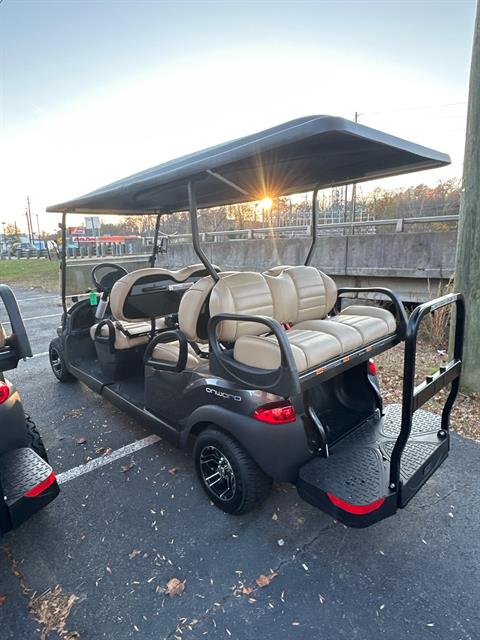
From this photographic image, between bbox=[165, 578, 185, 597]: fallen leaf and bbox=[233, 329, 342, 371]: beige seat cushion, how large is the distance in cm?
108

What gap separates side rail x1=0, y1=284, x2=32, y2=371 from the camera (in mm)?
1688

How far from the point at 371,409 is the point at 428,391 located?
30.9 inches

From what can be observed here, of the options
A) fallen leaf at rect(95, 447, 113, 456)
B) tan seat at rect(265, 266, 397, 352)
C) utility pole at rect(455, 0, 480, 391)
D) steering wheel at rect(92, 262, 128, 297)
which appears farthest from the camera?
steering wheel at rect(92, 262, 128, 297)

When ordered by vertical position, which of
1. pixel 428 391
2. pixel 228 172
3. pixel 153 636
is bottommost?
pixel 153 636

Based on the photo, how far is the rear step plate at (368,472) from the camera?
66.3 inches

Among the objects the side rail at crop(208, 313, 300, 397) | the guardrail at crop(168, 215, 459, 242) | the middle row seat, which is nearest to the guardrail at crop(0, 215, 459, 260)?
the guardrail at crop(168, 215, 459, 242)

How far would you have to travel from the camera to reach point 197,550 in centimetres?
189

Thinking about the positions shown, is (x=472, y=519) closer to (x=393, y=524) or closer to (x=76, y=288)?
(x=393, y=524)

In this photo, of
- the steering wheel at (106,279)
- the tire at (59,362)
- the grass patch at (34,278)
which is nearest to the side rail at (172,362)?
the steering wheel at (106,279)

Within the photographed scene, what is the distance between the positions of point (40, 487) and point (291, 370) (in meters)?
1.42

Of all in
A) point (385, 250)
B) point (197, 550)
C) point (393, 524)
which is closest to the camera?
A: point (197, 550)

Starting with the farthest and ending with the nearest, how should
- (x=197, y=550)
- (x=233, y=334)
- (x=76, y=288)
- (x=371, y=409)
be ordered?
(x=76, y=288)
(x=371, y=409)
(x=233, y=334)
(x=197, y=550)

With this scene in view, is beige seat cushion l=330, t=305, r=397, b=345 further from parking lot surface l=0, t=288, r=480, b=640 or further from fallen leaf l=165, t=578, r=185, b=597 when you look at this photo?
fallen leaf l=165, t=578, r=185, b=597

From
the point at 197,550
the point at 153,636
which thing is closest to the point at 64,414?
the point at 197,550
